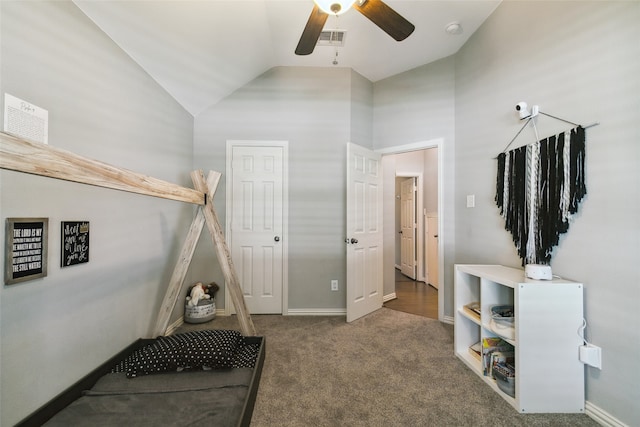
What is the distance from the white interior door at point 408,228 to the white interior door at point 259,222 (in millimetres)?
2910

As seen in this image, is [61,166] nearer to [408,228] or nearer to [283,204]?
[283,204]

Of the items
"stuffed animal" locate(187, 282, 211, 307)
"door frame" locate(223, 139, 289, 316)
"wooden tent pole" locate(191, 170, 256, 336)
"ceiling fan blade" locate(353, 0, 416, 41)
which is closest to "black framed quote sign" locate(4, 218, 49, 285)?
"wooden tent pole" locate(191, 170, 256, 336)

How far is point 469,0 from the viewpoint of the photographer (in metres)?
2.12

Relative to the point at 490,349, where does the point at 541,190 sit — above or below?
above

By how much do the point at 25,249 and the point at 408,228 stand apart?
507cm

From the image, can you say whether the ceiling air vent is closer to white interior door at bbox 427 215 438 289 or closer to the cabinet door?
the cabinet door

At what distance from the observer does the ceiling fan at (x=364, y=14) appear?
1.36 metres

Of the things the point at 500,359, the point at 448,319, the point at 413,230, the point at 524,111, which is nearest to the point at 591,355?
the point at 500,359

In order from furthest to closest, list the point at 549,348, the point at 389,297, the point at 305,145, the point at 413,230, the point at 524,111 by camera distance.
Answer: the point at 413,230, the point at 389,297, the point at 305,145, the point at 524,111, the point at 549,348

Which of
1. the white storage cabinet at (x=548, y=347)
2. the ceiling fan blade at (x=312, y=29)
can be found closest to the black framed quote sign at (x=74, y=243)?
the ceiling fan blade at (x=312, y=29)

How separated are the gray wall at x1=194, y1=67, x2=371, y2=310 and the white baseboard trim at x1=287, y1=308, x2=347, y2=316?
0.03 m

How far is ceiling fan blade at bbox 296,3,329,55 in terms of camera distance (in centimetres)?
150

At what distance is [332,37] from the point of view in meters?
2.53

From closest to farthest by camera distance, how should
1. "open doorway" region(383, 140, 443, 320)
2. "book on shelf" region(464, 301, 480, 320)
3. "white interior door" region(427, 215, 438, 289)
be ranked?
1. "book on shelf" region(464, 301, 480, 320)
2. "open doorway" region(383, 140, 443, 320)
3. "white interior door" region(427, 215, 438, 289)
